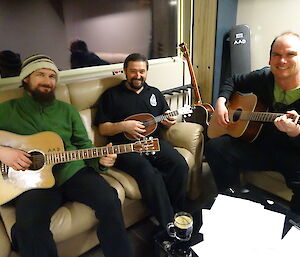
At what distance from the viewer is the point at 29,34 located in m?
1.97

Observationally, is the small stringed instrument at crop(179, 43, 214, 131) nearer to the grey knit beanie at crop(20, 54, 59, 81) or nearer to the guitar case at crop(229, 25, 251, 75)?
the guitar case at crop(229, 25, 251, 75)

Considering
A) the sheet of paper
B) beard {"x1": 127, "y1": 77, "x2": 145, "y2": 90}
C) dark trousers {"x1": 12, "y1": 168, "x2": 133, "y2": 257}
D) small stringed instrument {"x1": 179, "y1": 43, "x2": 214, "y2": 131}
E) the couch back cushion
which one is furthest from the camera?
small stringed instrument {"x1": 179, "y1": 43, "x2": 214, "y2": 131}

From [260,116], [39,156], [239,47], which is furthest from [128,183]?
[239,47]

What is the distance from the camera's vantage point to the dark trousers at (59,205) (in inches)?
49.3

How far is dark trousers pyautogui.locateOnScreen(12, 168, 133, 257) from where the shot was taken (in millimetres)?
1253

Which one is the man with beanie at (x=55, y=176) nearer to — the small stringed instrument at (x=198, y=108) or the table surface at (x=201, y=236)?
the table surface at (x=201, y=236)

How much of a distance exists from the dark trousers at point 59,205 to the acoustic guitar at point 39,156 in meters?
0.05

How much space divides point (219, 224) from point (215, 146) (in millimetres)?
848

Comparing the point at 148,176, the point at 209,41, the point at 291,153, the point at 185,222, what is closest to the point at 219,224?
the point at 185,222

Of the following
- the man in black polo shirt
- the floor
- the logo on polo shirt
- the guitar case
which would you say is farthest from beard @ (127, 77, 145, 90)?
the guitar case

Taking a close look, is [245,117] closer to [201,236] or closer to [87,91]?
[201,236]

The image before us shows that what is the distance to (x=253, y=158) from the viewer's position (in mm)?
1837

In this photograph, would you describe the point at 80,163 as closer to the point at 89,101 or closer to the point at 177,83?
the point at 89,101

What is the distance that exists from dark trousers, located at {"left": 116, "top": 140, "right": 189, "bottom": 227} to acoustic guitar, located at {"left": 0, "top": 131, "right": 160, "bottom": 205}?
22 centimetres
